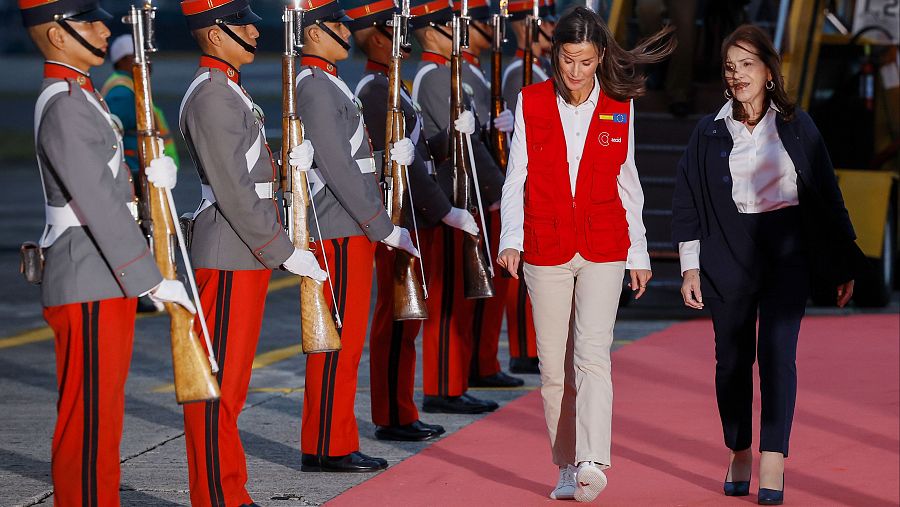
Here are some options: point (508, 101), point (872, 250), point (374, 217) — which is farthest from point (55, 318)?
point (872, 250)

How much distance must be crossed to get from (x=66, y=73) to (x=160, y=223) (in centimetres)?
54

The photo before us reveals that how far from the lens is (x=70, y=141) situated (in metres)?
4.76

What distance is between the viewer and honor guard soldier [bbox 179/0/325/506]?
18.3 ft

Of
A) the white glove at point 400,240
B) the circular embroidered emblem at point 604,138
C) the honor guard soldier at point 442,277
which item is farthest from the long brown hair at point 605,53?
the honor guard soldier at point 442,277

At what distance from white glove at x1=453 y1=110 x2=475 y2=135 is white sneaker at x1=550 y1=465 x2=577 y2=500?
218cm

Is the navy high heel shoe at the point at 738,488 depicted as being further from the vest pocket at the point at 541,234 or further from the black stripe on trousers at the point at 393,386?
the black stripe on trousers at the point at 393,386

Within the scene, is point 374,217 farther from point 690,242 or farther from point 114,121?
point 114,121

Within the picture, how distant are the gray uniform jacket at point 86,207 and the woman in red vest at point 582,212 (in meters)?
1.67

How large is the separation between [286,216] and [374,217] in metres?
0.62

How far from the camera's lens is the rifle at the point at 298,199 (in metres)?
6.00

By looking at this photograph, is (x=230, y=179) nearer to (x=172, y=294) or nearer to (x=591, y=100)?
(x=172, y=294)

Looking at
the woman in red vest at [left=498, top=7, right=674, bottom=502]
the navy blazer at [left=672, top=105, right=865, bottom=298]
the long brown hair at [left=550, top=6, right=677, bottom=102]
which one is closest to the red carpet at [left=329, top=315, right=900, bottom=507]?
the woman in red vest at [left=498, top=7, right=674, bottom=502]

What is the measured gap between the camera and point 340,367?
6.72m

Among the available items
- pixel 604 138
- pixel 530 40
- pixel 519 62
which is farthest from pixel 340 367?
pixel 519 62
